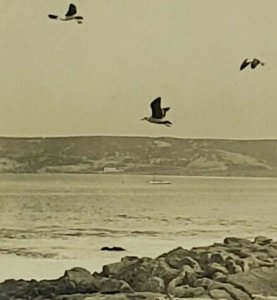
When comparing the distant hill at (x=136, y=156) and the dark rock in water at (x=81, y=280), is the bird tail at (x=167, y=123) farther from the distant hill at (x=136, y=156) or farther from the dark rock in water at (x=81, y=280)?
the dark rock in water at (x=81, y=280)

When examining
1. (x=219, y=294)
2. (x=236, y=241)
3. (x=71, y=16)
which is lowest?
(x=219, y=294)

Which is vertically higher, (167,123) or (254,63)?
(254,63)

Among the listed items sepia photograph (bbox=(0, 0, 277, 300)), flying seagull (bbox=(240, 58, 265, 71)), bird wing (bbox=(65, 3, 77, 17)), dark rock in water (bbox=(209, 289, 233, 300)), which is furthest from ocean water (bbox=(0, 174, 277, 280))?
bird wing (bbox=(65, 3, 77, 17))

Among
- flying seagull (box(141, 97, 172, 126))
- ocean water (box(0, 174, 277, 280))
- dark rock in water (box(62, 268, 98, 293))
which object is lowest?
dark rock in water (box(62, 268, 98, 293))

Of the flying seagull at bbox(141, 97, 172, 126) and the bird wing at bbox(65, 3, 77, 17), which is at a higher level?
the bird wing at bbox(65, 3, 77, 17)

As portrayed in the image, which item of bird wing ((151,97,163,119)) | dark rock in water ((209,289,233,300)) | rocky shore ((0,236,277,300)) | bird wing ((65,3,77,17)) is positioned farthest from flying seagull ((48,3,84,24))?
dark rock in water ((209,289,233,300))

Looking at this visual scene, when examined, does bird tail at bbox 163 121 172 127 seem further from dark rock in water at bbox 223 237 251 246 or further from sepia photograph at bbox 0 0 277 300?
dark rock in water at bbox 223 237 251 246

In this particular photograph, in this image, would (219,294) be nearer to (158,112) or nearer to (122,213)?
(122,213)

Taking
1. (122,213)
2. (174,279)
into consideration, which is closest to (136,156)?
(122,213)

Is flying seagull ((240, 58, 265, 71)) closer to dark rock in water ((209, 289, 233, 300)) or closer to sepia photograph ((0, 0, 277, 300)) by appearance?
sepia photograph ((0, 0, 277, 300))
